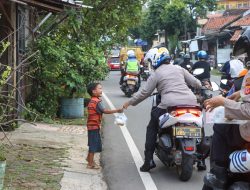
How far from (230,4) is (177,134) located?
86.4 meters

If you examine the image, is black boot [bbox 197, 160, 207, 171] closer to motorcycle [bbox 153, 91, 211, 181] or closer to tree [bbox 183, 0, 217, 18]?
motorcycle [bbox 153, 91, 211, 181]

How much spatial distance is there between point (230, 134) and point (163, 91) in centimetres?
296

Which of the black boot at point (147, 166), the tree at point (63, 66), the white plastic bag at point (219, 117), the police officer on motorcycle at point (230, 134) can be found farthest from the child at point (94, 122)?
the tree at point (63, 66)

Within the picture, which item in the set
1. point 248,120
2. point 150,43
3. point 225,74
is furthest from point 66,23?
point 150,43

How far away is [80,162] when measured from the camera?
7.95 meters

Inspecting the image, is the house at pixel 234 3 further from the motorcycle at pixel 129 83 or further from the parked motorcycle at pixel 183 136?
the parked motorcycle at pixel 183 136

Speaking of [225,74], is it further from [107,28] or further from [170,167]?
[107,28]

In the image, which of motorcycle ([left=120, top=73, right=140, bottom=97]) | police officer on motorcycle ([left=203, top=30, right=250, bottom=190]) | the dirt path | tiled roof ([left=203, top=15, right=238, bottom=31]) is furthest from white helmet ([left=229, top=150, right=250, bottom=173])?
tiled roof ([left=203, top=15, right=238, bottom=31])

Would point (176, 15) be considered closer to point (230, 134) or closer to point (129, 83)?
point (129, 83)

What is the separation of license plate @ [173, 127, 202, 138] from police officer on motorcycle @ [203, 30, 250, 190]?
6.95ft

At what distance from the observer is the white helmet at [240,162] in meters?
3.89

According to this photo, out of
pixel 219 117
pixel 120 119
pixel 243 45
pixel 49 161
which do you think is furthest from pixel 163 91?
pixel 243 45

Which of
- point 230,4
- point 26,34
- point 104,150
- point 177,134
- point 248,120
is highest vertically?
point 230,4

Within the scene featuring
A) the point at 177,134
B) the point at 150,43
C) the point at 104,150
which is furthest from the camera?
the point at 150,43
